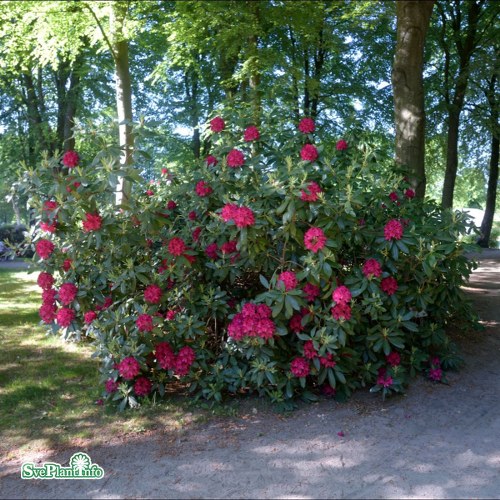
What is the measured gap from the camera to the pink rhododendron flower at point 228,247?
4.46 meters

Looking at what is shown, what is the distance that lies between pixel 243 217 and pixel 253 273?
1097 mm

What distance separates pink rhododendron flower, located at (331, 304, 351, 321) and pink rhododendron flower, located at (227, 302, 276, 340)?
0.49 meters

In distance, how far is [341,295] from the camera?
13.2ft

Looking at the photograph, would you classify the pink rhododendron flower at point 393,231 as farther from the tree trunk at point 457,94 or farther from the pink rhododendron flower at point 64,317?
the tree trunk at point 457,94

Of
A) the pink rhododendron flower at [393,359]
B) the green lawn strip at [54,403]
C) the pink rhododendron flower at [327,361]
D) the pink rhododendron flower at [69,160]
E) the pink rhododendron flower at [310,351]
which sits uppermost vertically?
the pink rhododendron flower at [69,160]

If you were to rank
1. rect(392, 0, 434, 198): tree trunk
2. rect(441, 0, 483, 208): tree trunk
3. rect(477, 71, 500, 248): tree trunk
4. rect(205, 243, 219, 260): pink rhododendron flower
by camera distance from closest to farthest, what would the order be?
rect(205, 243, 219, 260): pink rhododendron flower < rect(392, 0, 434, 198): tree trunk < rect(441, 0, 483, 208): tree trunk < rect(477, 71, 500, 248): tree trunk

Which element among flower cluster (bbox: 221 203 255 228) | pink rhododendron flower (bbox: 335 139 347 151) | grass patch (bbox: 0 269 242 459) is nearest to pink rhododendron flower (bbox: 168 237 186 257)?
flower cluster (bbox: 221 203 255 228)

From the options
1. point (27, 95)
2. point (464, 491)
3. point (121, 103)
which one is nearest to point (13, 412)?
point (464, 491)

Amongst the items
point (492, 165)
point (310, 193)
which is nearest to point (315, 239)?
point (310, 193)

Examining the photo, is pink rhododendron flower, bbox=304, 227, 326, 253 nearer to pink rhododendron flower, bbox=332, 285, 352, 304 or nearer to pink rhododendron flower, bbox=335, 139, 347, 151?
pink rhododendron flower, bbox=332, 285, 352, 304

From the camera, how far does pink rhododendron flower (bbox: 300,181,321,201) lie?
404cm

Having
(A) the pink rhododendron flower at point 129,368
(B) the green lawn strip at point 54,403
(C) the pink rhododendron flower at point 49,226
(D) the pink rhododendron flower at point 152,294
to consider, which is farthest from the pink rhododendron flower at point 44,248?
(B) the green lawn strip at point 54,403

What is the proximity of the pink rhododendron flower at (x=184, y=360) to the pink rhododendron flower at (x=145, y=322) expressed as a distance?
35 centimetres

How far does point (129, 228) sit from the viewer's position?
458 cm
